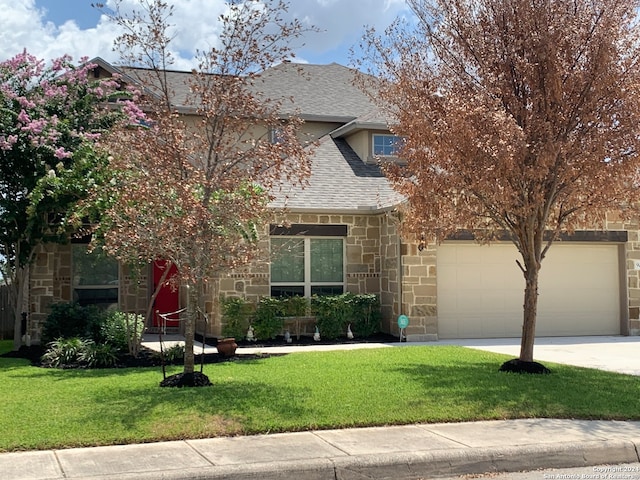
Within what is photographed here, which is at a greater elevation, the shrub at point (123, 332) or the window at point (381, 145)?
the window at point (381, 145)

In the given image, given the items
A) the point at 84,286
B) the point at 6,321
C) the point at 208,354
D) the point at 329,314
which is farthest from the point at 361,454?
the point at 6,321

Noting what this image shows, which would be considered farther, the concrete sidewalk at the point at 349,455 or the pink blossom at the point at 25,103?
→ the pink blossom at the point at 25,103

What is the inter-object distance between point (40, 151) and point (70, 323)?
11.1ft

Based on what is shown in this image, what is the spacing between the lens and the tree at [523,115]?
385 inches

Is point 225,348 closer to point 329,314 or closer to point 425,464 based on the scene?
point 329,314

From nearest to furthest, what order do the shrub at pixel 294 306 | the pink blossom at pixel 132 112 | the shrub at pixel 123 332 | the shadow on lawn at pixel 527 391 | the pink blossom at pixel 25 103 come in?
the shadow on lawn at pixel 527 391 < the shrub at pixel 123 332 < the pink blossom at pixel 25 103 < the pink blossom at pixel 132 112 < the shrub at pixel 294 306

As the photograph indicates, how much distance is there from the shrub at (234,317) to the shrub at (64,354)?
3.59 metres

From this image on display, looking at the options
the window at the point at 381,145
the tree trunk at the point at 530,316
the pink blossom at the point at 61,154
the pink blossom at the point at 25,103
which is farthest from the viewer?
the window at the point at 381,145

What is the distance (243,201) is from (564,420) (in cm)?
478

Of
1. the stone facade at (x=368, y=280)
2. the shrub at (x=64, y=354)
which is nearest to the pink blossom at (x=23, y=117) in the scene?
the stone facade at (x=368, y=280)

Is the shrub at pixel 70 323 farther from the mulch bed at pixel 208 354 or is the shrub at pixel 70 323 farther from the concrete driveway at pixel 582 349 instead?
the concrete driveway at pixel 582 349

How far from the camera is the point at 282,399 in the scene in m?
8.41

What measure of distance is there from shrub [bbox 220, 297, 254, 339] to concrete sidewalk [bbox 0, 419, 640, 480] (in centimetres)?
805

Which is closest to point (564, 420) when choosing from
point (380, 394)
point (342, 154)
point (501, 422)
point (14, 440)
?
point (501, 422)
